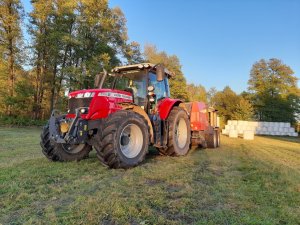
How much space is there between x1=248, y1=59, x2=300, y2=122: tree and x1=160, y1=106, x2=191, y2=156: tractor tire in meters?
40.7

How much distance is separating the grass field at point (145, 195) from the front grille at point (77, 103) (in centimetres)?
123

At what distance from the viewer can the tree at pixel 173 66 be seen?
4116 centimetres

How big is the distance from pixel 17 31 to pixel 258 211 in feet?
83.5

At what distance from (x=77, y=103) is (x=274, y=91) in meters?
47.8

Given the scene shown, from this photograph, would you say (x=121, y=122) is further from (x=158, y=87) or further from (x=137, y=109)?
(x=158, y=87)

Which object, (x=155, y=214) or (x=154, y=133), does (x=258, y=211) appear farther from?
(x=154, y=133)

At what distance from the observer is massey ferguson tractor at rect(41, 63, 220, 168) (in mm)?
5180

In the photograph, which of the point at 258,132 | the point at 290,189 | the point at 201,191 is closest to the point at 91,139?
the point at 201,191

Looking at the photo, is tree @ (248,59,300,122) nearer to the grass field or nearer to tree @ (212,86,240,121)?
tree @ (212,86,240,121)

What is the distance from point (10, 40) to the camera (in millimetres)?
23547

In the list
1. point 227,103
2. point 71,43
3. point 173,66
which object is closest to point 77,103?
point 71,43

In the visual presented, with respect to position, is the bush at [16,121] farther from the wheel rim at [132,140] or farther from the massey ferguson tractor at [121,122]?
the wheel rim at [132,140]

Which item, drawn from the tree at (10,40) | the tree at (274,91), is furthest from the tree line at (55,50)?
the tree at (274,91)

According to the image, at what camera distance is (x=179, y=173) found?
5.03 meters
